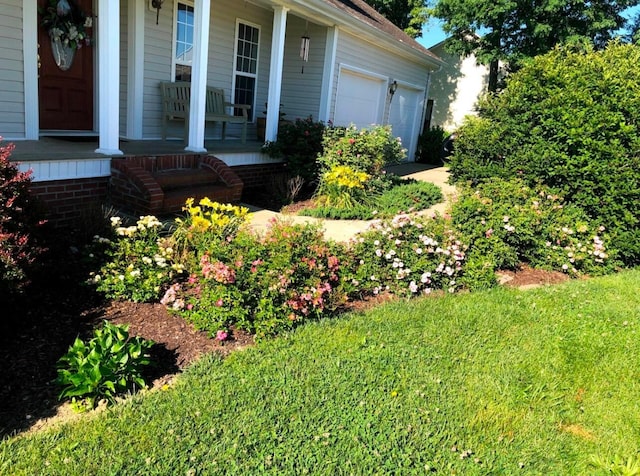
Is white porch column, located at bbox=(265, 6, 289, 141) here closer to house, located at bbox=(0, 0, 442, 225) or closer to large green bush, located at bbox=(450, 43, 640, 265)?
house, located at bbox=(0, 0, 442, 225)

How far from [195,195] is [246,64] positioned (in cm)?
477

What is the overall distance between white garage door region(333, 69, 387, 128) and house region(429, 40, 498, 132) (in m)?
12.2

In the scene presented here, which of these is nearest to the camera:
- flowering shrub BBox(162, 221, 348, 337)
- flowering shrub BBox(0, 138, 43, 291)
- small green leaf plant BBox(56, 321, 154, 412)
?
small green leaf plant BBox(56, 321, 154, 412)

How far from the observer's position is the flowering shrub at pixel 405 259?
4.68 m

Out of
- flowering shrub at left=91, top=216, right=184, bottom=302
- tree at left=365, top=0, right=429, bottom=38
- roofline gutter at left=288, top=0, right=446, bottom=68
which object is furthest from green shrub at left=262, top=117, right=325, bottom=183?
tree at left=365, top=0, right=429, bottom=38

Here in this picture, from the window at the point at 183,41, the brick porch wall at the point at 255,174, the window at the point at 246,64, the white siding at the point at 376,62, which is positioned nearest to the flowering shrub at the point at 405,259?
the brick porch wall at the point at 255,174

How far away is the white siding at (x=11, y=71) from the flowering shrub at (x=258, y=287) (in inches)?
171

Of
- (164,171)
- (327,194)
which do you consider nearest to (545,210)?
(327,194)

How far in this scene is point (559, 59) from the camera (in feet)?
23.3

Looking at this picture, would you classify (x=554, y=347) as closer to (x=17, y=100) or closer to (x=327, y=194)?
(x=327, y=194)

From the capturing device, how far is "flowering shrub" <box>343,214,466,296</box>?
15.3ft

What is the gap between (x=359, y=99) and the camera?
12414mm

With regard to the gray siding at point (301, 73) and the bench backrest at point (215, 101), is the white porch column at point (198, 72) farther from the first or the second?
the gray siding at point (301, 73)

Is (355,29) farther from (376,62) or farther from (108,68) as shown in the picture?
(108,68)
